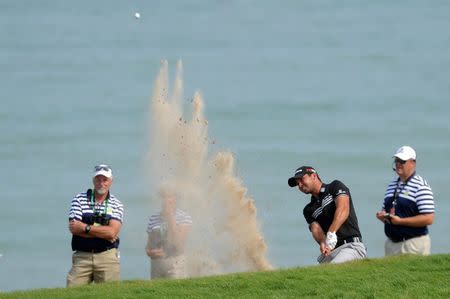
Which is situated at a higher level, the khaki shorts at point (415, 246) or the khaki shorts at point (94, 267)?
the khaki shorts at point (94, 267)

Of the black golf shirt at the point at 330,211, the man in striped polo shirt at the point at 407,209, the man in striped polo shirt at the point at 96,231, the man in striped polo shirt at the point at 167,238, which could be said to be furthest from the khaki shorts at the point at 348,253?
the man in striped polo shirt at the point at 167,238

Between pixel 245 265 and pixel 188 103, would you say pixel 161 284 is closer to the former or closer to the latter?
pixel 245 265

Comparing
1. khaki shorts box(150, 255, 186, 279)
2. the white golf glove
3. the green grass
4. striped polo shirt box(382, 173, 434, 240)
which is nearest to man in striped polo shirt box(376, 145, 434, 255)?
striped polo shirt box(382, 173, 434, 240)

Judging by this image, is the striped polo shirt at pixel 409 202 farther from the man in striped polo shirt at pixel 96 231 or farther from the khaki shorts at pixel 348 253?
the man in striped polo shirt at pixel 96 231

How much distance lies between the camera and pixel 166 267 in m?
16.9

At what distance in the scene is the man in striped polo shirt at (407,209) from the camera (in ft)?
46.5

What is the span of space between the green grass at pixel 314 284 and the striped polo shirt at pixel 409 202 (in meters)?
0.34

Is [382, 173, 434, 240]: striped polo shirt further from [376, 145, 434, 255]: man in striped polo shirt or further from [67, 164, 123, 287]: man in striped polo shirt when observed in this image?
[67, 164, 123, 287]: man in striped polo shirt

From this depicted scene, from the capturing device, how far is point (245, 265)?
66.2ft

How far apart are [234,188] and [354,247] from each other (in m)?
6.67

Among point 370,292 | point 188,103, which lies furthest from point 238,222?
point 370,292

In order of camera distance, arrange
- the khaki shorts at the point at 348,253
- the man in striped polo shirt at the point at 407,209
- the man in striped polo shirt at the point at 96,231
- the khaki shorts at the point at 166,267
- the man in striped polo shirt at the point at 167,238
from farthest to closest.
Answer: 1. the khaki shorts at the point at 166,267
2. the man in striped polo shirt at the point at 167,238
3. the man in striped polo shirt at the point at 96,231
4. the khaki shorts at the point at 348,253
5. the man in striped polo shirt at the point at 407,209

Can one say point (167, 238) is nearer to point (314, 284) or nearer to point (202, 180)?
point (314, 284)

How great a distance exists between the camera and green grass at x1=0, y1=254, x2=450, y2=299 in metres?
13.2
